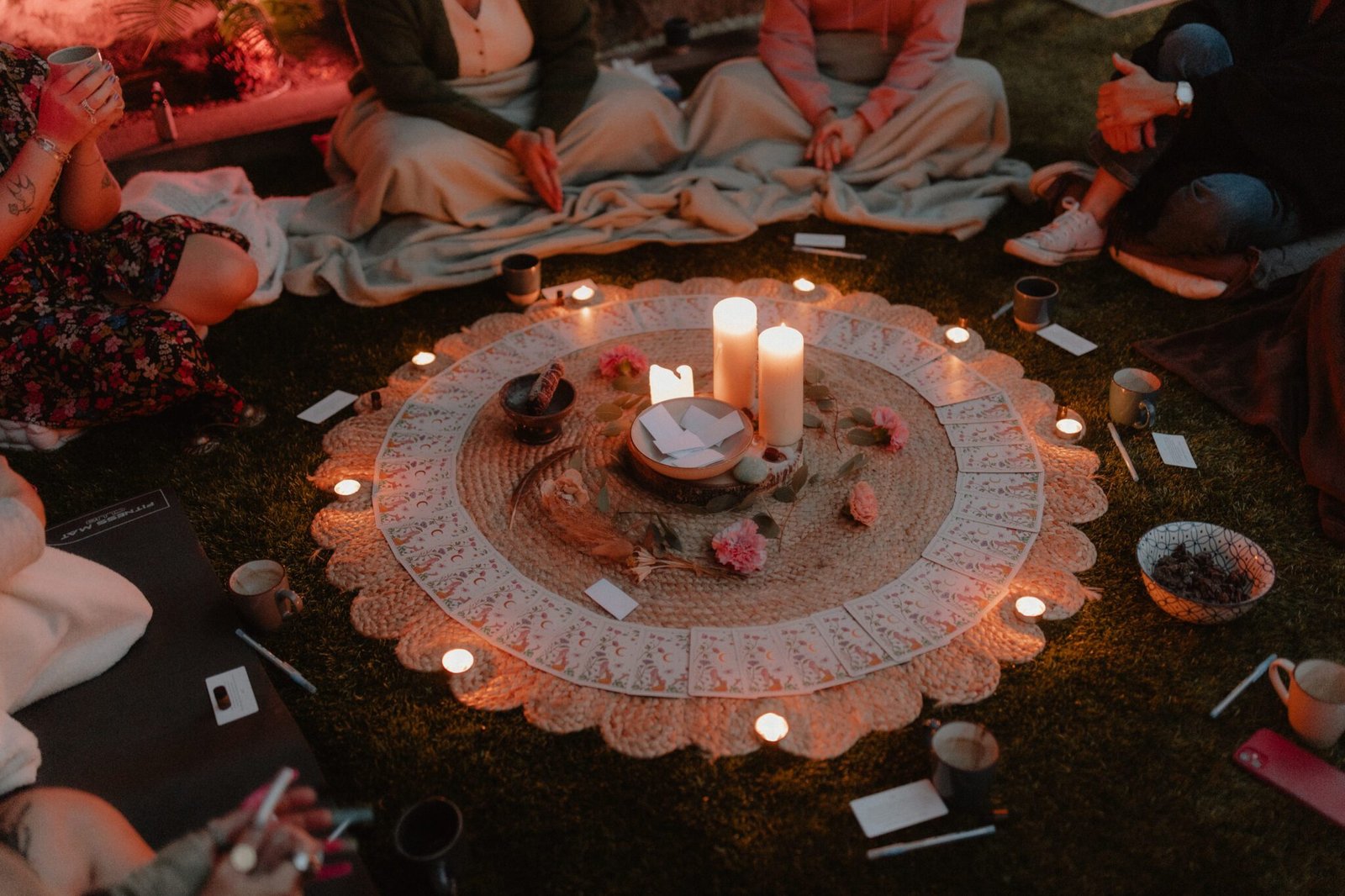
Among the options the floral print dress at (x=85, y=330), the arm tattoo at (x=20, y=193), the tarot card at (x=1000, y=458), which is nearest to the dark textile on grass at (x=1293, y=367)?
the tarot card at (x=1000, y=458)

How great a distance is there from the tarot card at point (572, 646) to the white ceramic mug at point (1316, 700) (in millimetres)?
1249

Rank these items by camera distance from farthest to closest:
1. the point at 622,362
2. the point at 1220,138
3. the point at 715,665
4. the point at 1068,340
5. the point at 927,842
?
the point at 1220,138, the point at 1068,340, the point at 622,362, the point at 715,665, the point at 927,842

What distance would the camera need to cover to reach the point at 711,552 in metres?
2.05

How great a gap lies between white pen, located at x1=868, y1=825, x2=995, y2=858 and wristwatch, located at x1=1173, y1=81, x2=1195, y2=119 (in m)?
2.17

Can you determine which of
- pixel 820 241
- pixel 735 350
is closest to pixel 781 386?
pixel 735 350

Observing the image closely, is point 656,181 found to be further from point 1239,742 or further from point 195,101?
point 1239,742

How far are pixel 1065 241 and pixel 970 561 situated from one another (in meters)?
1.43

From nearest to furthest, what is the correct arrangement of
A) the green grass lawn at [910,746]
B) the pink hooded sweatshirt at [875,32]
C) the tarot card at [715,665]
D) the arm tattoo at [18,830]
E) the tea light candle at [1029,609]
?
the arm tattoo at [18,830] < the green grass lawn at [910,746] < the tarot card at [715,665] < the tea light candle at [1029,609] < the pink hooded sweatshirt at [875,32]

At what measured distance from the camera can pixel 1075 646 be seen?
73.2 inches

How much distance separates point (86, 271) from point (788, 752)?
83.4 inches

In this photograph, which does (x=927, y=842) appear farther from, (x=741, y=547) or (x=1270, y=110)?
(x=1270, y=110)

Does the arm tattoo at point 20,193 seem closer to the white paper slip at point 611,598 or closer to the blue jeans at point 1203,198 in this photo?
the white paper slip at point 611,598

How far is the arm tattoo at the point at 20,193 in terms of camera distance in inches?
83.0

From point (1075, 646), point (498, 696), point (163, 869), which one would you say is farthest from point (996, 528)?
point (163, 869)
